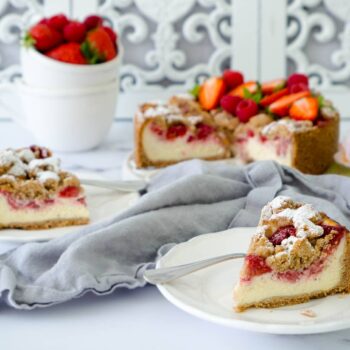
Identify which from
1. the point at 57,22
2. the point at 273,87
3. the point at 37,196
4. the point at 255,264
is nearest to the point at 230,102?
the point at 273,87

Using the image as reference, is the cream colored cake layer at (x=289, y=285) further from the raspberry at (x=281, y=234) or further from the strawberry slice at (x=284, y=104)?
the strawberry slice at (x=284, y=104)

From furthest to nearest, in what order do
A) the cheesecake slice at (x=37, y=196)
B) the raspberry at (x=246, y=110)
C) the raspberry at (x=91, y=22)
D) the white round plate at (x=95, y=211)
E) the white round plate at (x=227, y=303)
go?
1. the raspberry at (x=91, y=22)
2. the raspberry at (x=246, y=110)
3. the cheesecake slice at (x=37, y=196)
4. the white round plate at (x=95, y=211)
5. the white round plate at (x=227, y=303)

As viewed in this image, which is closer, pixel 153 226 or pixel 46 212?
pixel 153 226

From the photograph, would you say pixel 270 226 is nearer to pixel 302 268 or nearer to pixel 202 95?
pixel 302 268

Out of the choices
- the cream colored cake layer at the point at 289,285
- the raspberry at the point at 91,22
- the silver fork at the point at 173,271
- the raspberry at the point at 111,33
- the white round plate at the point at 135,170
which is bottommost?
the white round plate at the point at 135,170

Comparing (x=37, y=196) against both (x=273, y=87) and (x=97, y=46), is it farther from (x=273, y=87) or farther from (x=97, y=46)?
(x=273, y=87)

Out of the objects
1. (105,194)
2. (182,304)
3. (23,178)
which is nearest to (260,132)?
(105,194)

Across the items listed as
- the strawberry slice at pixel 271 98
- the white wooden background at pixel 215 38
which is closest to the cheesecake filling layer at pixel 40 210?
the strawberry slice at pixel 271 98
